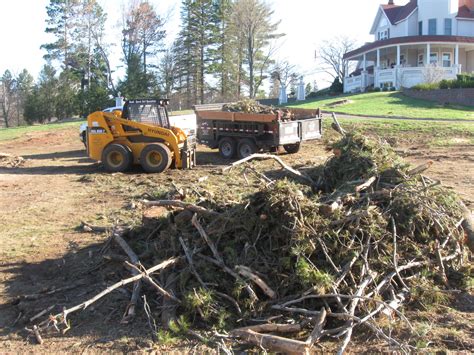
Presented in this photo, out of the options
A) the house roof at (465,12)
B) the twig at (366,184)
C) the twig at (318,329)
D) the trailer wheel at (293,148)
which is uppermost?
the house roof at (465,12)

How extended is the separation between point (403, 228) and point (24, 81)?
6673 cm

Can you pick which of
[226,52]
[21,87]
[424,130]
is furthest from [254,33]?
[424,130]

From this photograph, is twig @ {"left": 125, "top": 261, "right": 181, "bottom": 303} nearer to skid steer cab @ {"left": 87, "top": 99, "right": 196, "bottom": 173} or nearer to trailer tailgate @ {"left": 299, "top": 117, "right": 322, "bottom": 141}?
skid steer cab @ {"left": 87, "top": 99, "right": 196, "bottom": 173}

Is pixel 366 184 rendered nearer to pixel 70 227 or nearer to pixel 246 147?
pixel 70 227

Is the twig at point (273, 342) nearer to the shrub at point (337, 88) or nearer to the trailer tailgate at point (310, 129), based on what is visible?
the trailer tailgate at point (310, 129)

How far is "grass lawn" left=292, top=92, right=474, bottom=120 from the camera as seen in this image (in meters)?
25.0

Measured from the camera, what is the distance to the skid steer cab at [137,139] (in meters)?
14.8

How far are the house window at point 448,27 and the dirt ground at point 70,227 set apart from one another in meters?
31.6

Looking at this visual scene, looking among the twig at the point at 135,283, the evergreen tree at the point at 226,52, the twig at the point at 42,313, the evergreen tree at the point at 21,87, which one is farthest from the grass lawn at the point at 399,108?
the evergreen tree at the point at 21,87

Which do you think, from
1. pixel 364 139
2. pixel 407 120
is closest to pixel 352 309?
pixel 364 139

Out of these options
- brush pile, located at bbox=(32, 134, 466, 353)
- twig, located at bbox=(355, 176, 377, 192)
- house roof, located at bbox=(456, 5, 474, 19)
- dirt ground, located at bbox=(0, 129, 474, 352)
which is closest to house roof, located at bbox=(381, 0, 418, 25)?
house roof, located at bbox=(456, 5, 474, 19)

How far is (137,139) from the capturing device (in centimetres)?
1501

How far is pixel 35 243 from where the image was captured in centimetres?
796

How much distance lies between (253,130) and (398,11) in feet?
130
